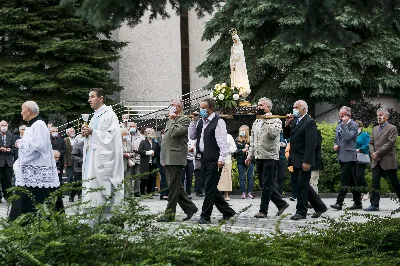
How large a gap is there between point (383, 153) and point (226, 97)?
11433mm

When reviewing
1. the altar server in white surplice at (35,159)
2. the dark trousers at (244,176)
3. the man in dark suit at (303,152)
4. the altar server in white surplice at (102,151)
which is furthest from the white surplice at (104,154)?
the dark trousers at (244,176)

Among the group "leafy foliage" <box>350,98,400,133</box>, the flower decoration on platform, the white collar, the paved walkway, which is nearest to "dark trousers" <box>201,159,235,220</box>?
the paved walkway

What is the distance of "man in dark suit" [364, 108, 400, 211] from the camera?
56.7ft

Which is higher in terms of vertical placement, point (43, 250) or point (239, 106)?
point (239, 106)

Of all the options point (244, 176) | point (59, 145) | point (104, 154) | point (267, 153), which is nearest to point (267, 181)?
point (267, 153)

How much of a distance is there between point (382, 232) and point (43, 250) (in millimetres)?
3660

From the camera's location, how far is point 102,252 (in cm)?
609

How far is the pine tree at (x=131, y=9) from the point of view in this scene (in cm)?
816

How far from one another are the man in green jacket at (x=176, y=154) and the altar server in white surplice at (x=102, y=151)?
97.5 inches

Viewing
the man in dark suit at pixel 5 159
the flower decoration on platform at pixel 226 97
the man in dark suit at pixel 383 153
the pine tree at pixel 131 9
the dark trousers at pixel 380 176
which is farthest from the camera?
the flower decoration on platform at pixel 226 97

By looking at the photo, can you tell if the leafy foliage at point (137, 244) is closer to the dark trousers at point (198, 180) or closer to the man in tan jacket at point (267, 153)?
the man in tan jacket at point (267, 153)

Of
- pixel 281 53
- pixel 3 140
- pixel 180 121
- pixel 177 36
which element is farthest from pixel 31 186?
pixel 177 36

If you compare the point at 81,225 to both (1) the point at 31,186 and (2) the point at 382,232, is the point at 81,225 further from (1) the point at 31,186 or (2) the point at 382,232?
(1) the point at 31,186

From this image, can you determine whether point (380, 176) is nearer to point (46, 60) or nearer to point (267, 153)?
point (267, 153)
